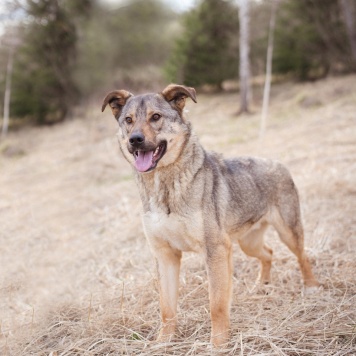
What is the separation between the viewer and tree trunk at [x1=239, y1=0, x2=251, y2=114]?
18666mm

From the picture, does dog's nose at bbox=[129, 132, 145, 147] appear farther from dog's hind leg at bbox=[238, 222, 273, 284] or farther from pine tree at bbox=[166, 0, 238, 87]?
pine tree at bbox=[166, 0, 238, 87]

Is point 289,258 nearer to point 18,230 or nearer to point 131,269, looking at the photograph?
point 131,269

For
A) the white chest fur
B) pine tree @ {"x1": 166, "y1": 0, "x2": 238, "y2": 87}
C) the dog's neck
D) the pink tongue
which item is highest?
pine tree @ {"x1": 166, "y1": 0, "x2": 238, "y2": 87}

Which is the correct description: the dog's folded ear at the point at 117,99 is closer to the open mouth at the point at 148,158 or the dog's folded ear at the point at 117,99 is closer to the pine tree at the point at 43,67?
the open mouth at the point at 148,158

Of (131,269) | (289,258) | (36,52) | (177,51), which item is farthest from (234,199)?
(36,52)

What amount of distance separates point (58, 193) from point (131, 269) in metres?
6.44

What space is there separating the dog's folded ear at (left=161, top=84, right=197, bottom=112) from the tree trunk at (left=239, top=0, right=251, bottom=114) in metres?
15.8

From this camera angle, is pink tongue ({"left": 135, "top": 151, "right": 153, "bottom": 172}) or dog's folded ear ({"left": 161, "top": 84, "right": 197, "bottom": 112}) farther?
dog's folded ear ({"left": 161, "top": 84, "right": 197, "bottom": 112})

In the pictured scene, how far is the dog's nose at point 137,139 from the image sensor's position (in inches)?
147

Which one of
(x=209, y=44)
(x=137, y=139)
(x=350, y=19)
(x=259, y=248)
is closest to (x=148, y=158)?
(x=137, y=139)

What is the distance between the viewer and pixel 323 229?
6.33 m

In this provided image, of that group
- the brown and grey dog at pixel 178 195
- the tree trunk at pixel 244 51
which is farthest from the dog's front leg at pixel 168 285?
the tree trunk at pixel 244 51

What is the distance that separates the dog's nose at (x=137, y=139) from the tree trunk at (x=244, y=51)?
1643 centimetres

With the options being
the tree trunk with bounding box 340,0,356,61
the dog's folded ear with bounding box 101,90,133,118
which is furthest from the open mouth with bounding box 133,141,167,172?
the tree trunk with bounding box 340,0,356,61
